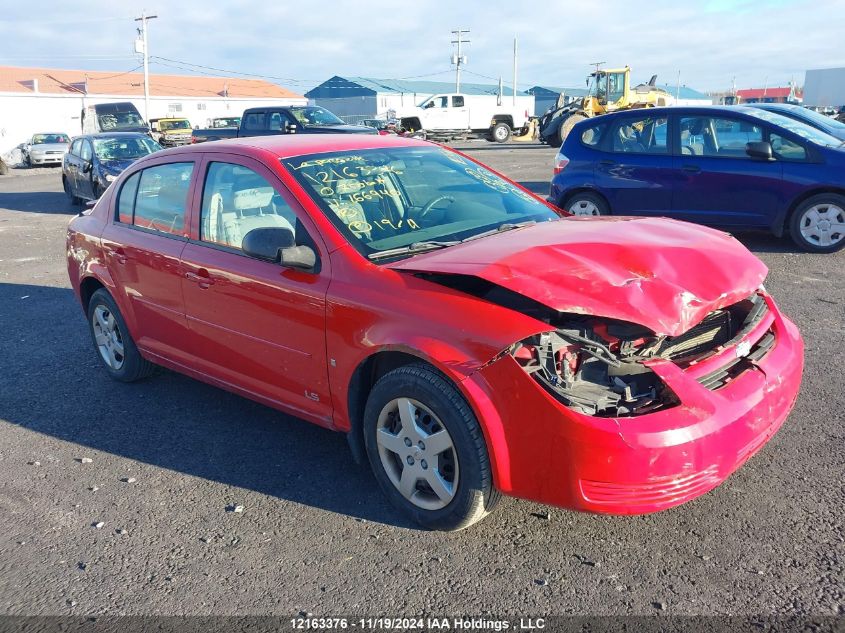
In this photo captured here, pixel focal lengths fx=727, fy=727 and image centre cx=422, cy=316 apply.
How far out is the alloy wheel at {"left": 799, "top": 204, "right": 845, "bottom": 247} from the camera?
8.12 metres

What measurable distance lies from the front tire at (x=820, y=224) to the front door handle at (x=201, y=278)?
6.90m

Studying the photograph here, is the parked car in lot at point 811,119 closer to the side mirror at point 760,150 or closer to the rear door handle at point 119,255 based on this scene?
the side mirror at point 760,150

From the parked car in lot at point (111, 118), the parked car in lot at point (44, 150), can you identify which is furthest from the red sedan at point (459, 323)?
the parked car in lot at point (44, 150)

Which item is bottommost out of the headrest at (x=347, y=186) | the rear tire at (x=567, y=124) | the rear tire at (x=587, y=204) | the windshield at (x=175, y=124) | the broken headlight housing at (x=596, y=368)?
the broken headlight housing at (x=596, y=368)

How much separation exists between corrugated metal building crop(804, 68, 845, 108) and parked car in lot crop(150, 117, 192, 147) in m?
52.6

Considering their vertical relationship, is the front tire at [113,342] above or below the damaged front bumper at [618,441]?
below

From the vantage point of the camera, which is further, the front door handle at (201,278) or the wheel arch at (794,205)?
the wheel arch at (794,205)

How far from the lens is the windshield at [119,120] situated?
26656 mm

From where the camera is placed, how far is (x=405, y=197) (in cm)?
404

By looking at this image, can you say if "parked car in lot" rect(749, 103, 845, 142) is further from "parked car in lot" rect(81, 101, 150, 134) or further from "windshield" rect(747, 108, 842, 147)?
"parked car in lot" rect(81, 101, 150, 134)

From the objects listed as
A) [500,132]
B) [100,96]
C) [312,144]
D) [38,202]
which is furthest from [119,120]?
[100,96]

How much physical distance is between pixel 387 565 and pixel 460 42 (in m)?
73.0

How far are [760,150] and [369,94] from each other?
2177 inches

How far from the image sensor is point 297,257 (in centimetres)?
352
